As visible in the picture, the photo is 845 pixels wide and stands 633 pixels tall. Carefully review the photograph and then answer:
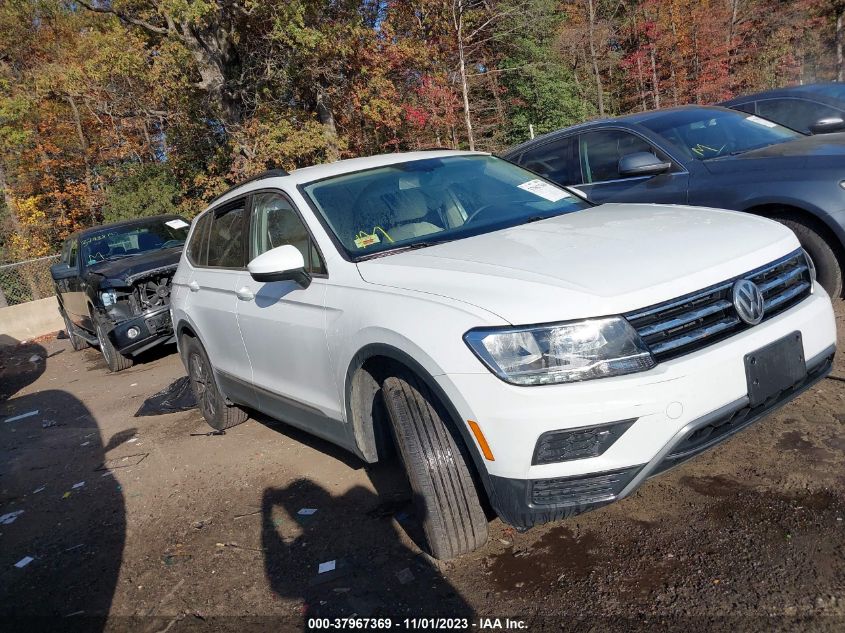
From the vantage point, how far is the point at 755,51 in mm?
36625

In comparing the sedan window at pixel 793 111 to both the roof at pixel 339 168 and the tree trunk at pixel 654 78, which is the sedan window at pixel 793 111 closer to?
the roof at pixel 339 168

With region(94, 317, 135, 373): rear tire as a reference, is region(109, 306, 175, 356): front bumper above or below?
above

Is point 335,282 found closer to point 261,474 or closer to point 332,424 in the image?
point 332,424

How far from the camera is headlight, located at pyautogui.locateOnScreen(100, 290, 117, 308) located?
8.00m

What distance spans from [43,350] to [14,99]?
1278cm

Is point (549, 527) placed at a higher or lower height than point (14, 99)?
lower

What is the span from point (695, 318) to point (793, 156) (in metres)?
2.97

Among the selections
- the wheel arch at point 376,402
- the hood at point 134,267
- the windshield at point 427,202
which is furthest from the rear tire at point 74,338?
the wheel arch at point 376,402

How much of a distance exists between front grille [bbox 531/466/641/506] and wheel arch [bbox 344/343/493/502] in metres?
0.20

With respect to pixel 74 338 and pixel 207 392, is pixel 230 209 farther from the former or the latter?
pixel 74 338

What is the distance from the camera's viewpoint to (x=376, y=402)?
10.4 feet

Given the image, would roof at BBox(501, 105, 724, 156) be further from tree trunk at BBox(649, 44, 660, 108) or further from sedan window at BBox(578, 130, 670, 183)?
tree trunk at BBox(649, 44, 660, 108)

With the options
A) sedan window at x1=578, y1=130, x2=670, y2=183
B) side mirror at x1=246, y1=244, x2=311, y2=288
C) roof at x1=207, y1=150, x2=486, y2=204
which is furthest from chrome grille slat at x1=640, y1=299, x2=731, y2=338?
sedan window at x1=578, y1=130, x2=670, y2=183

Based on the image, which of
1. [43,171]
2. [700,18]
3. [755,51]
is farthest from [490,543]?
[755,51]
